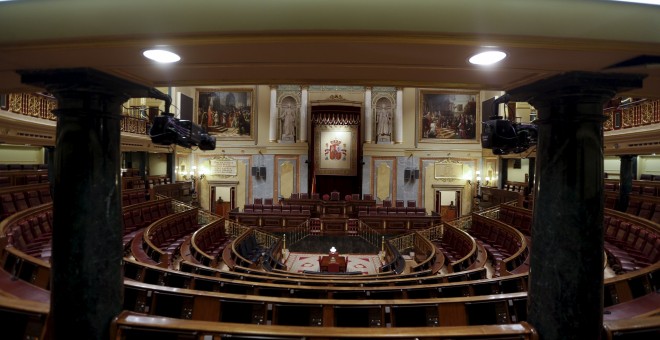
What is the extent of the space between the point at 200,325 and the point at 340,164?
50.9 feet

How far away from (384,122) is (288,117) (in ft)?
16.4

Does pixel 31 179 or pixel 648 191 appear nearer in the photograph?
pixel 31 179

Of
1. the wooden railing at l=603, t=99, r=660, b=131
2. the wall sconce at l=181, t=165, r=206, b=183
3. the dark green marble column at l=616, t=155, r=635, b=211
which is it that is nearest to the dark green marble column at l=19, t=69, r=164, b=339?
the wooden railing at l=603, t=99, r=660, b=131

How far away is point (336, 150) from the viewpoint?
1791cm

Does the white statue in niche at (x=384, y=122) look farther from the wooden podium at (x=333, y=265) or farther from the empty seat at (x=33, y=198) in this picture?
the empty seat at (x=33, y=198)

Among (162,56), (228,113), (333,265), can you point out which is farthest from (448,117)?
(162,56)

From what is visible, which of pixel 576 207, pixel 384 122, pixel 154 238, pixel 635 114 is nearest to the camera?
pixel 576 207

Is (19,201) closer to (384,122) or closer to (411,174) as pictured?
(384,122)

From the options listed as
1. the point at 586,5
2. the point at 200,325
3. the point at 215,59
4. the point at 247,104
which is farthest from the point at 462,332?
the point at 247,104

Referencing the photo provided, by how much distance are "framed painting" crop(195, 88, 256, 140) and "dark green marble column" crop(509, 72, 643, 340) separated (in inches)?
660

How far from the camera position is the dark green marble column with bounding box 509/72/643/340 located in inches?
92.2

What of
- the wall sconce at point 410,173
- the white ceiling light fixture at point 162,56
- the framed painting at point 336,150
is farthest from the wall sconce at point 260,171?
the white ceiling light fixture at point 162,56

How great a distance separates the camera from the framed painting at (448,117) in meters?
18.0

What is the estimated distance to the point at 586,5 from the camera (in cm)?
178
